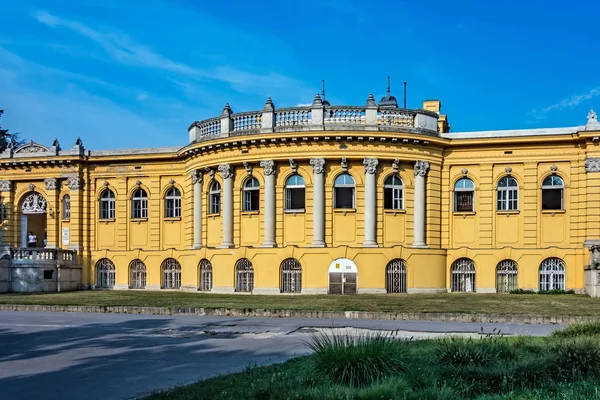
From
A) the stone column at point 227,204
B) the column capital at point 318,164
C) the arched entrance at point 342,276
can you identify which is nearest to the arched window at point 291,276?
the arched entrance at point 342,276

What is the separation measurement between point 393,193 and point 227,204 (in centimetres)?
843

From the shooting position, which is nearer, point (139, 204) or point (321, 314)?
point (321, 314)

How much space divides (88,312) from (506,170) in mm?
21395

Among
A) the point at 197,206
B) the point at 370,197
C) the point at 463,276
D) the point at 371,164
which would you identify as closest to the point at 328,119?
the point at 371,164

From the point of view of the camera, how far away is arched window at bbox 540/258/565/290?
33.4 m

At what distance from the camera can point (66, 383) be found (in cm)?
1036

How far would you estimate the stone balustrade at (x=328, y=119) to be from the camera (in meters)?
32.6

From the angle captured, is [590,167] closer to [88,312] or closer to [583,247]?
[583,247]

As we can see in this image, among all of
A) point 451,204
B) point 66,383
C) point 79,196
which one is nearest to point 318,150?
point 451,204

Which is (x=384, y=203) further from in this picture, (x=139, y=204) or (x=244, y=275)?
(x=139, y=204)

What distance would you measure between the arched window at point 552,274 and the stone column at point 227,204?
618 inches

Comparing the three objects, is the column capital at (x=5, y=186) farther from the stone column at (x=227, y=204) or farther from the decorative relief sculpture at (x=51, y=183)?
the stone column at (x=227, y=204)

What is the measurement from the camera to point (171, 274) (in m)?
38.9

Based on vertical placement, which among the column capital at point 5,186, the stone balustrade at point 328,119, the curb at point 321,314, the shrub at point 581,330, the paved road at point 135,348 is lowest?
the curb at point 321,314
